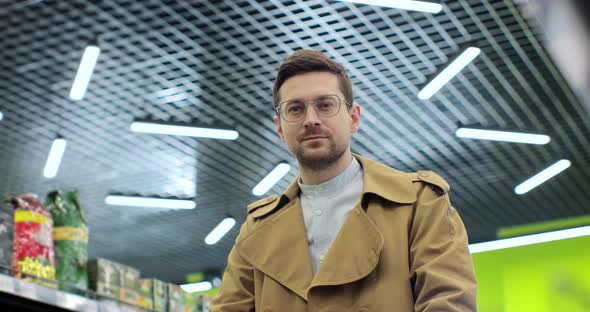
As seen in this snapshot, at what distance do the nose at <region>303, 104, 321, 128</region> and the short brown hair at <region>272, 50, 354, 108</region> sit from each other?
0.08 meters

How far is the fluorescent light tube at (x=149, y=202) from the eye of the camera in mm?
7934

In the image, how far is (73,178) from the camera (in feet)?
24.7

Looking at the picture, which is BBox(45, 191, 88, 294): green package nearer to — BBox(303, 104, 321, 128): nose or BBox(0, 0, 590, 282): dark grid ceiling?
BBox(303, 104, 321, 128): nose

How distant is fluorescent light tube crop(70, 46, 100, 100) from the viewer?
528cm

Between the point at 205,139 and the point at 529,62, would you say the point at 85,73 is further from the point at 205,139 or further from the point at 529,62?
the point at 529,62

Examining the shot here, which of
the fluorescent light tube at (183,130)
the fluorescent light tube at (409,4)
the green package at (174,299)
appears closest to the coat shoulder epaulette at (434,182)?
the green package at (174,299)

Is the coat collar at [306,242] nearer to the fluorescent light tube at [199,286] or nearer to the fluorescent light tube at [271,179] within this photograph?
the fluorescent light tube at [271,179]

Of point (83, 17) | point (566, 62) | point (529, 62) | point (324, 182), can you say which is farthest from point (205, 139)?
point (566, 62)

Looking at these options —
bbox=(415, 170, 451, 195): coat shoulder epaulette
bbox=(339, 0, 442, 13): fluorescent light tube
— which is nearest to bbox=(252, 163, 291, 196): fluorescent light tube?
bbox=(339, 0, 442, 13): fluorescent light tube

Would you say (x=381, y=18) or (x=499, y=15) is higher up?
(x=499, y=15)

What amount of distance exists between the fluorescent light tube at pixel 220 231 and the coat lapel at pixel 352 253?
296 inches

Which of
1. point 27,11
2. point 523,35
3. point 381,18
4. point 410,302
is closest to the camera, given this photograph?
point 410,302

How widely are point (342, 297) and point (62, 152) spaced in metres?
5.86

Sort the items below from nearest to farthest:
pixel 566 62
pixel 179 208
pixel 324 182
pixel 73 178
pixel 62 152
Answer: pixel 566 62
pixel 324 182
pixel 62 152
pixel 73 178
pixel 179 208
